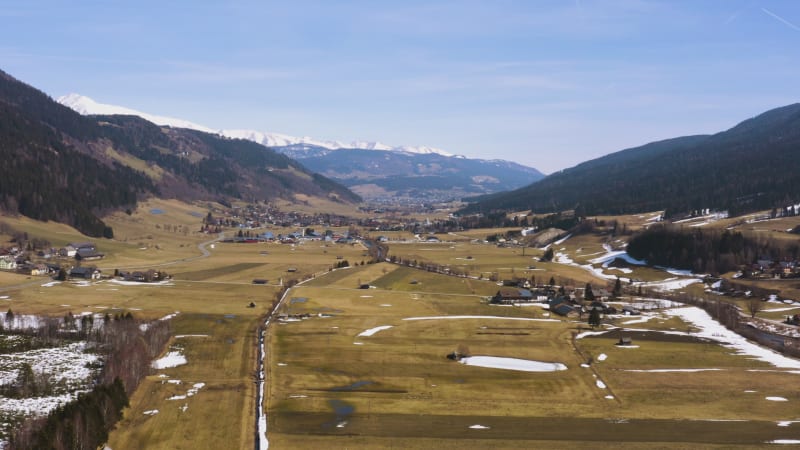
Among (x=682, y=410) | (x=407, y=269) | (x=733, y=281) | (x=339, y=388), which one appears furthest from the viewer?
(x=407, y=269)

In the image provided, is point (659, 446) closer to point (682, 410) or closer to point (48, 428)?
point (682, 410)

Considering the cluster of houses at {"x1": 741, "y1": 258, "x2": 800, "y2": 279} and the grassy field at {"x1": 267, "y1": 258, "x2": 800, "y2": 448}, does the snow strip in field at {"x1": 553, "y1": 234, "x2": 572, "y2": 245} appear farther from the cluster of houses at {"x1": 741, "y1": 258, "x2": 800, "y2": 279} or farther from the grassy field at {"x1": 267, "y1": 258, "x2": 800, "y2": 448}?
the grassy field at {"x1": 267, "y1": 258, "x2": 800, "y2": 448}

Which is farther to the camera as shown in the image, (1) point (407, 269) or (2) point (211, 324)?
(1) point (407, 269)

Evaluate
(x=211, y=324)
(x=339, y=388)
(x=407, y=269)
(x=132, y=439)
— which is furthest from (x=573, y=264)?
(x=132, y=439)


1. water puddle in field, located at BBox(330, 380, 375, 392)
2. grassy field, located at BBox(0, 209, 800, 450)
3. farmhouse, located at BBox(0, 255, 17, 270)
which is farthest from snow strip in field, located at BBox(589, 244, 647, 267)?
farmhouse, located at BBox(0, 255, 17, 270)

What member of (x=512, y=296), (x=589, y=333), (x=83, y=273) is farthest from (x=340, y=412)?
(x=83, y=273)
